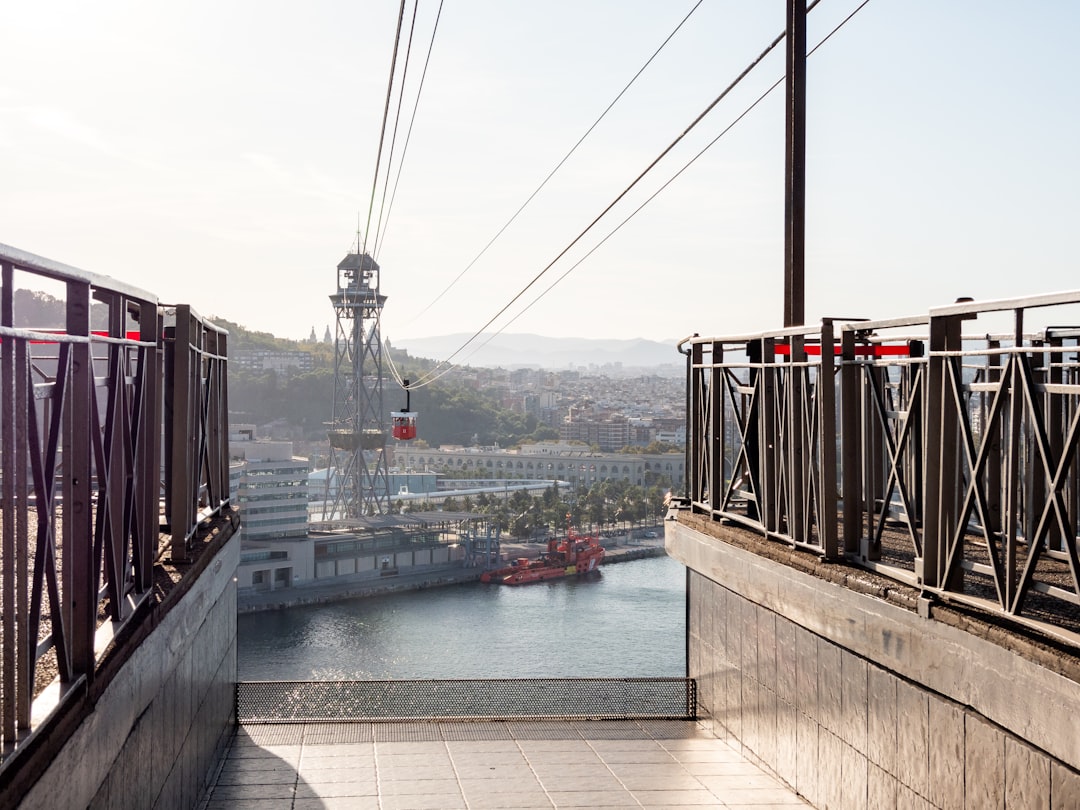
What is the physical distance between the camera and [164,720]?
131 inches

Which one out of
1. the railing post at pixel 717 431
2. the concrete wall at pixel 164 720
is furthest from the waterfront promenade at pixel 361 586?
the railing post at pixel 717 431

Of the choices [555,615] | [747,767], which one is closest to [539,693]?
[747,767]

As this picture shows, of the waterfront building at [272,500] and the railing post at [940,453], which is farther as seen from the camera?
the waterfront building at [272,500]

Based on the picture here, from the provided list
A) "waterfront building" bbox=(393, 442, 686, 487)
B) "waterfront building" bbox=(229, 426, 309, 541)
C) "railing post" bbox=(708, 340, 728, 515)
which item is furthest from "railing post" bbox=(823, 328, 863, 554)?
"waterfront building" bbox=(393, 442, 686, 487)

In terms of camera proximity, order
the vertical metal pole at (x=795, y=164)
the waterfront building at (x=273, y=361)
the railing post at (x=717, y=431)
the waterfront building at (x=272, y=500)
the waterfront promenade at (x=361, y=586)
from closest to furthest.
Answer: the railing post at (x=717, y=431) → the vertical metal pole at (x=795, y=164) → the waterfront promenade at (x=361, y=586) → the waterfront building at (x=272, y=500) → the waterfront building at (x=273, y=361)

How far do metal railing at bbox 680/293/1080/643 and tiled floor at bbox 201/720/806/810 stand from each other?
1034 millimetres

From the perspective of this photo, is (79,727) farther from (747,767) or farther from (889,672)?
(747,767)

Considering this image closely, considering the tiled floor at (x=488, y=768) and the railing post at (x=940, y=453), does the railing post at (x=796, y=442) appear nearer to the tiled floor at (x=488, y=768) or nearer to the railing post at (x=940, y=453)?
the railing post at (x=940, y=453)

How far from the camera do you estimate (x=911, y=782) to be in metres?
3.18

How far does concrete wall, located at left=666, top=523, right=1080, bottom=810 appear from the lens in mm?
2529

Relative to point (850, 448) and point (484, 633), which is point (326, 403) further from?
point (850, 448)

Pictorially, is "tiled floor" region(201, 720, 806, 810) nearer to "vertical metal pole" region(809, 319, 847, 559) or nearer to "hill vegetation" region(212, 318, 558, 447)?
"vertical metal pole" region(809, 319, 847, 559)

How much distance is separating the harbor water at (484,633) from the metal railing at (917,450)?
94.3 feet

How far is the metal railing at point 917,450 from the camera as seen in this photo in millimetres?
2717
